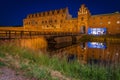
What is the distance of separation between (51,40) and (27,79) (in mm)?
32058

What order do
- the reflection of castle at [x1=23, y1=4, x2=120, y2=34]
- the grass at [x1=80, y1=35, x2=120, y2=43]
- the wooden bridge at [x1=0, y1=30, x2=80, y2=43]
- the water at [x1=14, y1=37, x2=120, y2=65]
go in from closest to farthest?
the water at [x1=14, y1=37, x2=120, y2=65]
the wooden bridge at [x1=0, y1=30, x2=80, y2=43]
the grass at [x1=80, y1=35, x2=120, y2=43]
the reflection of castle at [x1=23, y1=4, x2=120, y2=34]

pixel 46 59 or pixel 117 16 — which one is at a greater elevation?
pixel 117 16

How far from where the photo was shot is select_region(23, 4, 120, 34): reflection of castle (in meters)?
57.2

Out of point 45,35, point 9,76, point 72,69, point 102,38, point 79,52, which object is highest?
point 45,35

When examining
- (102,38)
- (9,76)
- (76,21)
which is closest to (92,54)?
(9,76)

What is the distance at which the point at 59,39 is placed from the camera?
4400cm

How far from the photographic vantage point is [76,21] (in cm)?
6469

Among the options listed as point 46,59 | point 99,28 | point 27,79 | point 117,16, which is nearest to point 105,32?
point 99,28

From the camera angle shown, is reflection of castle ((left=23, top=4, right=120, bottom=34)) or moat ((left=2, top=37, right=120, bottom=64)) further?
reflection of castle ((left=23, top=4, right=120, bottom=34))

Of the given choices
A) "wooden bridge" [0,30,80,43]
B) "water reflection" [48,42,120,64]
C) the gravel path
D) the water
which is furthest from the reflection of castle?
the gravel path

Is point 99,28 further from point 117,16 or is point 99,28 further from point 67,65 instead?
point 67,65

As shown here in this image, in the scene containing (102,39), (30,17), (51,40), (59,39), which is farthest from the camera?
(30,17)

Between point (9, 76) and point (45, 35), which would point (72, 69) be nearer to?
point (9, 76)

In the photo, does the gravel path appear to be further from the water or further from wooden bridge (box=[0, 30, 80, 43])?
wooden bridge (box=[0, 30, 80, 43])
